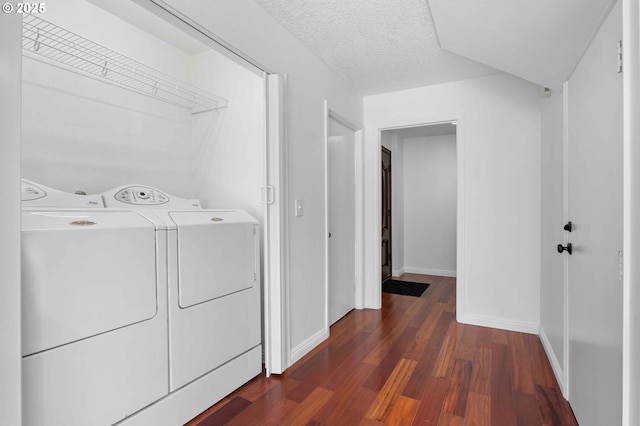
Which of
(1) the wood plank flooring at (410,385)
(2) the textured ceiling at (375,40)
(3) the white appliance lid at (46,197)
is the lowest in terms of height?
(1) the wood plank flooring at (410,385)

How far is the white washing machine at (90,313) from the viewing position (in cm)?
119

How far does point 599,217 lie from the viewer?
140 cm

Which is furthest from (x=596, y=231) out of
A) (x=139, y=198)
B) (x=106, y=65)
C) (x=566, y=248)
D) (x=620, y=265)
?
(x=106, y=65)

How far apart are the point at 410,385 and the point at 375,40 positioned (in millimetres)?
2503

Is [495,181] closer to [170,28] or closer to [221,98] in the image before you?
[221,98]

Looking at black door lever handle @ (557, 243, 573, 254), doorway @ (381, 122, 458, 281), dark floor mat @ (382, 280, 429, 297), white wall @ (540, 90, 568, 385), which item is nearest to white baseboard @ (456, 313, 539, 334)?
white wall @ (540, 90, 568, 385)

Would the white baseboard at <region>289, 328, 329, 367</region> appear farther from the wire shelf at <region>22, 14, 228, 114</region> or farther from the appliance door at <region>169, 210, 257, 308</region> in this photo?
the wire shelf at <region>22, 14, 228, 114</region>

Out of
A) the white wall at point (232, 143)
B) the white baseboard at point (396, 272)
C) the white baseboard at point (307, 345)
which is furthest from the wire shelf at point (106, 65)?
the white baseboard at point (396, 272)

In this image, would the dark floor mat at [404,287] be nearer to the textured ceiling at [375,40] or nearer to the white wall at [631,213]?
the textured ceiling at [375,40]

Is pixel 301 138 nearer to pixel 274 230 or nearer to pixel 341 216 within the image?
pixel 274 230

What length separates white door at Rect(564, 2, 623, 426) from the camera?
1.20 m

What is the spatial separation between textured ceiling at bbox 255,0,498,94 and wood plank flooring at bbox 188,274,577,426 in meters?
2.44

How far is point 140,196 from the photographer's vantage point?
2.19 meters

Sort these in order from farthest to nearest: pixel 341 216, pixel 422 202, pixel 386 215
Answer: pixel 422 202 < pixel 386 215 < pixel 341 216
